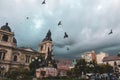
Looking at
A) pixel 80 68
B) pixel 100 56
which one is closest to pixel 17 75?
pixel 80 68

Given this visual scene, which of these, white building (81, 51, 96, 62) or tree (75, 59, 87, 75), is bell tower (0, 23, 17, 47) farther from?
white building (81, 51, 96, 62)

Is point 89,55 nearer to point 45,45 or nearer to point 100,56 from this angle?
point 100,56

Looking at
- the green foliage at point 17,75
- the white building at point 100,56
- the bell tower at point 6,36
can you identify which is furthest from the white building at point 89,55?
the green foliage at point 17,75

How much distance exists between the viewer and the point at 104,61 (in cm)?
9662

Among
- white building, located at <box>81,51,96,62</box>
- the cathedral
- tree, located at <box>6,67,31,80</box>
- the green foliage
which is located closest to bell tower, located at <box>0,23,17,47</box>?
the cathedral

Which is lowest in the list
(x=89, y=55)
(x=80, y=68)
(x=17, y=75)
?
(x=17, y=75)

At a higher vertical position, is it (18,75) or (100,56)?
(100,56)

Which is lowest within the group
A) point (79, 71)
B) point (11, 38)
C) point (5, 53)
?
point (79, 71)

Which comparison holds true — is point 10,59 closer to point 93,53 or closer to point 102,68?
point 102,68

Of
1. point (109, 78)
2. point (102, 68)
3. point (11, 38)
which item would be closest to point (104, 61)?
point (102, 68)

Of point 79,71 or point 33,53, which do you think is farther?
point 33,53

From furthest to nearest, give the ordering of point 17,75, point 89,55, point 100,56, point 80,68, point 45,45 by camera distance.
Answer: point 89,55 < point 100,56 < point 45,45 < point 80,68 < point 17,75

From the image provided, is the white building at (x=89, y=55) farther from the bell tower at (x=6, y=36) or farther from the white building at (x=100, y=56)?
the bell tower at (x=6, y=36)

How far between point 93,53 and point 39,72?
77259 mm
